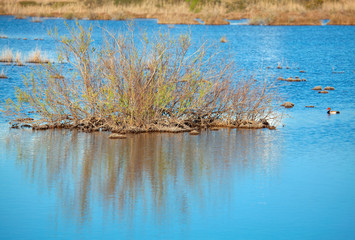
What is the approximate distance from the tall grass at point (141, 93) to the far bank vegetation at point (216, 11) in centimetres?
3954

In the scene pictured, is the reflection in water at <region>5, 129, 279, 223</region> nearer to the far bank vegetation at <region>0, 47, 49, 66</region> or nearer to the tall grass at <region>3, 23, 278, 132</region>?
the tall grass at <region>3, 23, 278, 132</region>

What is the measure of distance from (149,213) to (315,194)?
2752 millimetres

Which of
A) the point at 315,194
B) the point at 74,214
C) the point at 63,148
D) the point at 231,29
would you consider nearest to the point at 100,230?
the point at 74,214

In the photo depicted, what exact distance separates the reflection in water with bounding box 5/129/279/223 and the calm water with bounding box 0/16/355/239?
0.06ft

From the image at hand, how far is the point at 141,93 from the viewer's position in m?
12.9

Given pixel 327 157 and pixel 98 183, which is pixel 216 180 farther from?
pixel 327 157

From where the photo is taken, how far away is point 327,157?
1162 cm

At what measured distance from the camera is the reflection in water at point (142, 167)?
8719 millimetres

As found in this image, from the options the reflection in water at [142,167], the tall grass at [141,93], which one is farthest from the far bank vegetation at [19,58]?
the reflection in water at [142,167]

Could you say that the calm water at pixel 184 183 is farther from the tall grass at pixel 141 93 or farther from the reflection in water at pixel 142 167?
the tall grass at pixel 141 93

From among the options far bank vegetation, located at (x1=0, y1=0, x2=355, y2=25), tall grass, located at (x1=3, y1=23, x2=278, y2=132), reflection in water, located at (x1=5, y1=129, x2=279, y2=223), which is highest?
tall grass, located at (x1=3, y1=23, x2=278, y2=132)

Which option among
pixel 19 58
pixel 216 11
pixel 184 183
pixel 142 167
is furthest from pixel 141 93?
pixel 216 11

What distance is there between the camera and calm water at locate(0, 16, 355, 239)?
7.80 metres

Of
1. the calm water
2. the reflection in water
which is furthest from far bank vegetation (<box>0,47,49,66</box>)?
the reflection in water
